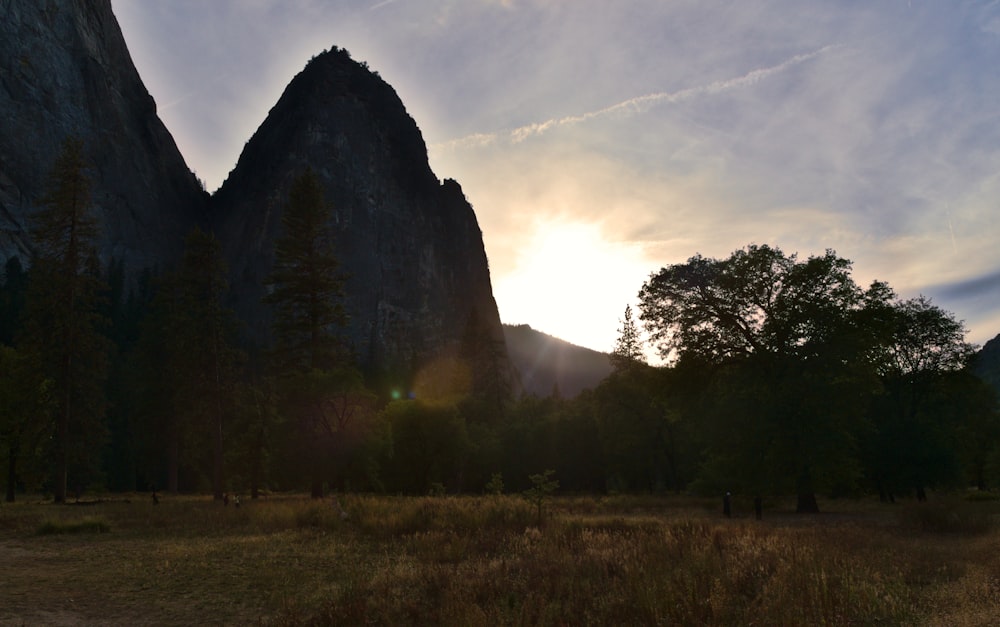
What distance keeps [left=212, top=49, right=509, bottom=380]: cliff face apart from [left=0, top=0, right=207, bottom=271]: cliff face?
1558 cm

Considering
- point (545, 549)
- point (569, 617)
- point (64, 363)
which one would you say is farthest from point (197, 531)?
point (64, 363)

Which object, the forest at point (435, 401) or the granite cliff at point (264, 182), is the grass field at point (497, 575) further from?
the granite cliff at point (264, 182)

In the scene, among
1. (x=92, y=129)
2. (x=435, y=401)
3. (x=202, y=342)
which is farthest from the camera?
(x=92, y=129)

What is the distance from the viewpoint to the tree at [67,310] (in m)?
27.6

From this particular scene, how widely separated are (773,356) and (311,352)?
2481cm

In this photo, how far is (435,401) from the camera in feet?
168

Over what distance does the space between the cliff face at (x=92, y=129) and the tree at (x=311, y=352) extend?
67.9 meters

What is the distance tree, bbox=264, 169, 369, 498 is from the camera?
106 feet

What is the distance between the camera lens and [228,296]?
11588cm

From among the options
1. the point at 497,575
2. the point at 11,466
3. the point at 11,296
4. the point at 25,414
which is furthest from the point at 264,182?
the point at 497,575

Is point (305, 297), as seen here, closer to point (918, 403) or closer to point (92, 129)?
point (918, 403)

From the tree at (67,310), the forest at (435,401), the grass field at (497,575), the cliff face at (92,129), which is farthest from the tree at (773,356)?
the cliff face at (92,129)

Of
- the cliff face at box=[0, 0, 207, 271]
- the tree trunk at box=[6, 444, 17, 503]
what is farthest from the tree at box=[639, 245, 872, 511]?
the cliff face at box=[0, 0, 207, 271]

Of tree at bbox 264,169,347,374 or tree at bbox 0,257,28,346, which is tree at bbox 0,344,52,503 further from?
tree at bbox 0,257,28,346
